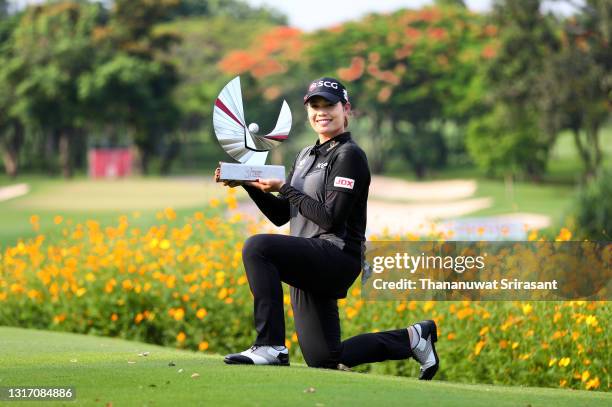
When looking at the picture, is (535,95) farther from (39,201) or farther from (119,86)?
(119,86)

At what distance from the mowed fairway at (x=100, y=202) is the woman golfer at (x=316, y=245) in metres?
18.7

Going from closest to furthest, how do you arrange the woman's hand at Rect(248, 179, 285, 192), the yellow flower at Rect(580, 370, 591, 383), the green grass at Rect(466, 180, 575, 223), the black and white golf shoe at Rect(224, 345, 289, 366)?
the woman's hand at Rect(248, 179, 285, 192) < the black and white golf shoe at Rect(224, 345, 289, 366) < the yellow flower at Rect(580, 370, 591, 383) < the green grass at Rect(466, 180, 575, 223)

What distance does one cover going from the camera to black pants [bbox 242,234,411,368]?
5.83 meters

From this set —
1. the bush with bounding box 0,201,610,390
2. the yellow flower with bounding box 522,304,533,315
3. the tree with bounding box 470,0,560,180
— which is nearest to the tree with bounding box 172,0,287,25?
the tree with bounding box 470,0,560,180

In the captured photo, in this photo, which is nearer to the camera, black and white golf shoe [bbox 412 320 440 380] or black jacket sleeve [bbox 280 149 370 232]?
black jacket sleeve [bbox 280 149 370 232]

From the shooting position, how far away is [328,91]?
605cm

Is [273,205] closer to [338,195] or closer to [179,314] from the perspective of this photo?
[338,195]

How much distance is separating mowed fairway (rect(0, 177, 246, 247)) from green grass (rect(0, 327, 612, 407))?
1847 centimetres

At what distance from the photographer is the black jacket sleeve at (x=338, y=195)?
5852mm

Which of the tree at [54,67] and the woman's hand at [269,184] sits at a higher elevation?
the tree at [54,67]

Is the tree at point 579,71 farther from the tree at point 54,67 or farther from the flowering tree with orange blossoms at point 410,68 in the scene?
the tree at point 54,67

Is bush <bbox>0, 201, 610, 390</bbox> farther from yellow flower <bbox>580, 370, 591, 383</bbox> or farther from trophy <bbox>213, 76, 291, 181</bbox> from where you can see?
trophy <bbox>213, 76, 291, 181</bbox>

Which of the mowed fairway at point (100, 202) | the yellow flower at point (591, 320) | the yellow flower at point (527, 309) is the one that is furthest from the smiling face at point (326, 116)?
the mowed fairway at point (100, 202)

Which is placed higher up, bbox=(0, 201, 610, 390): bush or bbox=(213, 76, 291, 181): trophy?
bbox=(213, 76, 291, 181): trophy
